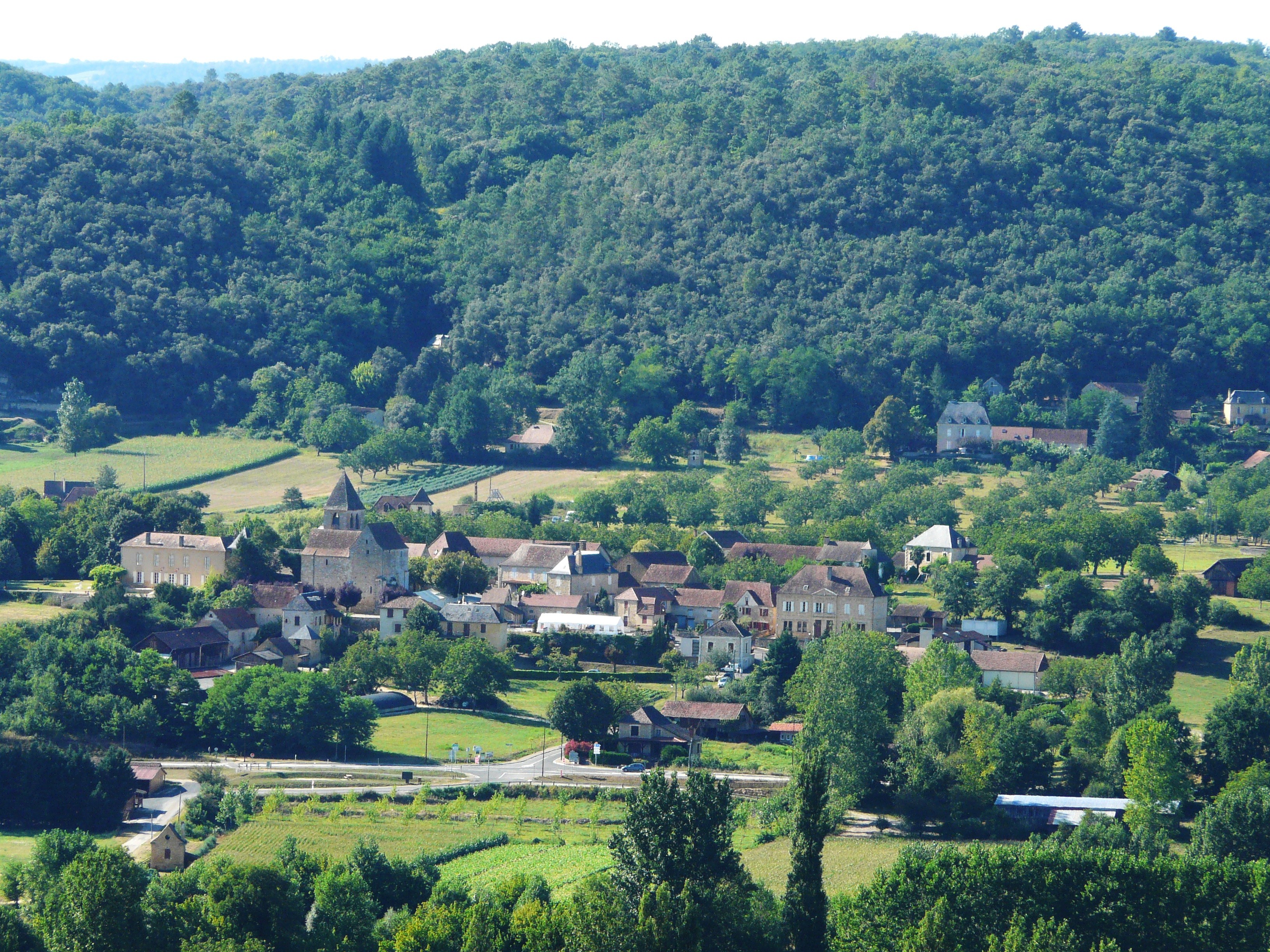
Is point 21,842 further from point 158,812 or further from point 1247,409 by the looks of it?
point 1247,409

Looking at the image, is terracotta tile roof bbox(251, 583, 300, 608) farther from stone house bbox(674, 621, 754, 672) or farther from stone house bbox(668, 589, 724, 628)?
stone house bbox(674, 621, 754, 672)

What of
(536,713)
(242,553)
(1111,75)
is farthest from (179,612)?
(1111,75)

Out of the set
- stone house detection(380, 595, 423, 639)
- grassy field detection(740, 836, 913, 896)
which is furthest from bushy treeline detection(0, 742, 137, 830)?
stone house detection(380, 595, 423, 639)

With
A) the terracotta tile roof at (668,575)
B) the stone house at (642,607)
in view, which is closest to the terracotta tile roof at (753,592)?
the stone house at (642,607)

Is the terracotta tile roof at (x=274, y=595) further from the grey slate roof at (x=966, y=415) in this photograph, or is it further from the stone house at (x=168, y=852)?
the grey slate roof at (x=966, y=415)

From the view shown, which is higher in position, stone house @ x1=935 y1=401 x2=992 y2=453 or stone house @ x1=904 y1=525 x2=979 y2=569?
stone house @ x1=935 y1=401 x2=992 y2=453

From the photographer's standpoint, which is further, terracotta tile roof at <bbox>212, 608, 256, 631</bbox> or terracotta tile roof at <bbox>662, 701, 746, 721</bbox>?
terracotta tile roof at <bbox>212, 608, 256, 631</bbox>
